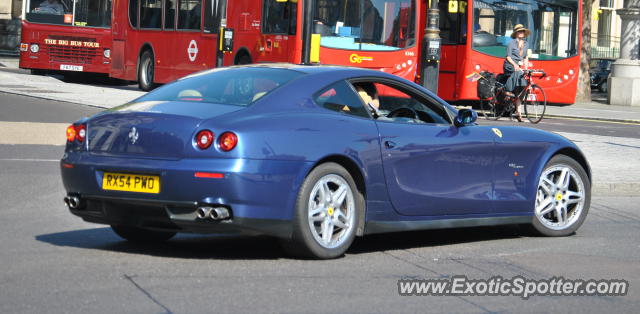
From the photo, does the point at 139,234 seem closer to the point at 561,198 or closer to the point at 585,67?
the point at 561,198

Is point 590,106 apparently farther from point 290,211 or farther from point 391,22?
point 290,211

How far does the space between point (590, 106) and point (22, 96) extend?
55.9 ft

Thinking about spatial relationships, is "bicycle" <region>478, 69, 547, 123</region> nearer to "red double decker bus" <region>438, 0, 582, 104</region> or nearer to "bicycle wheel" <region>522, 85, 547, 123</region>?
"bicycle wheel" <region>522, 85, 547, 123</region>

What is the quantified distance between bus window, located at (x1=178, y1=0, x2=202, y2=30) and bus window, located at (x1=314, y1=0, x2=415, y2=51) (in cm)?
515

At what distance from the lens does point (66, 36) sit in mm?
32781

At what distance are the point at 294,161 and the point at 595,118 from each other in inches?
808

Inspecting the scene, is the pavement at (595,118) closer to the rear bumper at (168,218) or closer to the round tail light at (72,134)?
the rear bumper at (168,218)

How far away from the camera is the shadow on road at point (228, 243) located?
25.4ft

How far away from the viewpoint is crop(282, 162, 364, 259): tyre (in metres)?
7.29

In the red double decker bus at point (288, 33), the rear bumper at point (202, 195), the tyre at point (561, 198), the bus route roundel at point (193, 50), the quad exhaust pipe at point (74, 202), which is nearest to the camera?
the rear bumper at point (202, 195)

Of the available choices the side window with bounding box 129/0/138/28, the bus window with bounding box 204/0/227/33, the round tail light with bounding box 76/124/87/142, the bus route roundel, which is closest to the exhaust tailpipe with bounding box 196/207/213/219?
the round tail light with bounding box 76/124/87/142

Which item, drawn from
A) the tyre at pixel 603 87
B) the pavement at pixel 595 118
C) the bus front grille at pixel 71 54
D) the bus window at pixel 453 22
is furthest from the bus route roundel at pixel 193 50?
the tyre at pixel 603 87

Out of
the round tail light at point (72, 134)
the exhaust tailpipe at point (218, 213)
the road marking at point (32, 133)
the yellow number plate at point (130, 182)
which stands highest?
the round tail light at point (72, 134)

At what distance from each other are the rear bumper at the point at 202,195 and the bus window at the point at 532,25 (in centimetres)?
1893
